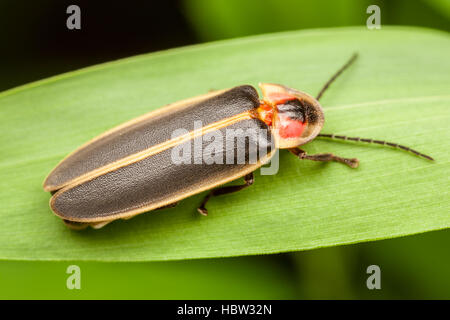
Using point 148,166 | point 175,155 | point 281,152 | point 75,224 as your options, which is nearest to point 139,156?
point 148,166

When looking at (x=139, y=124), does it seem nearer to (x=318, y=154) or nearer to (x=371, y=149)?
(x=318, y=154)

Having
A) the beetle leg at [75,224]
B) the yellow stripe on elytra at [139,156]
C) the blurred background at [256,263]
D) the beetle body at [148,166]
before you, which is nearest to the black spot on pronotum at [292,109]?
the beetle body at [148,166]

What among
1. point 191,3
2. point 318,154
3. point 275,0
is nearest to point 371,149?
point 318,154

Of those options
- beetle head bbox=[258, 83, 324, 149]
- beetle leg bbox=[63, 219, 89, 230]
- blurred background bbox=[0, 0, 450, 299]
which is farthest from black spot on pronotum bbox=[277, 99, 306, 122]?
beetle leg bbox=[63, 219, 89, 230]

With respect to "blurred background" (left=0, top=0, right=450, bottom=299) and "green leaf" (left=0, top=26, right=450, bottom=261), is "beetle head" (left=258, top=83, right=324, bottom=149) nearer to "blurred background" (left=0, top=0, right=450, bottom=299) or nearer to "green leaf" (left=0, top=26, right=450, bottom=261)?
"green leaf" (left=0, top=26, right=450, bottom=261)

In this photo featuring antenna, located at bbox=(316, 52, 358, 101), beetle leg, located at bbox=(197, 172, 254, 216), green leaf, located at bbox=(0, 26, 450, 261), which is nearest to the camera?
green leaf, located at bbox=(0, 26, 450, 261)

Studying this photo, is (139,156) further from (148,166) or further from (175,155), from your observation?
(175,155)
